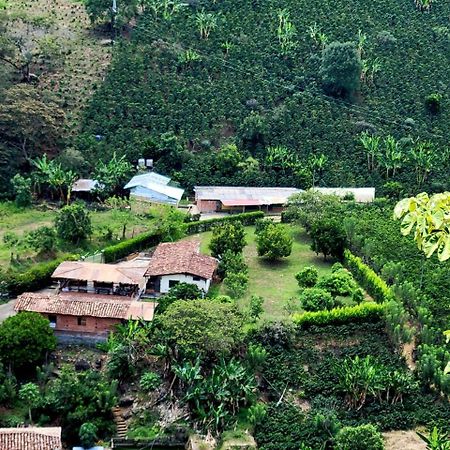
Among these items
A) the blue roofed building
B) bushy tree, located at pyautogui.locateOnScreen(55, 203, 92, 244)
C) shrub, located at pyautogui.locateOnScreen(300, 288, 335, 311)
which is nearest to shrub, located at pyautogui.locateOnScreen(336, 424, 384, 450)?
shrub, located at pyautogui.locateOnScreen(300, 288, 335, 311)

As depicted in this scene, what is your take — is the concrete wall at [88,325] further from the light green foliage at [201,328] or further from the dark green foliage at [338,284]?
the dark green foliage at [338,284]

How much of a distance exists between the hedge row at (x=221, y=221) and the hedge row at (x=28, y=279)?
29.5ft

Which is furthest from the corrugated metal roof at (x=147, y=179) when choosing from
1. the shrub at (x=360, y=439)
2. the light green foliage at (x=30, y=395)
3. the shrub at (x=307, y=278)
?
the shrub at (x=360, y=439)

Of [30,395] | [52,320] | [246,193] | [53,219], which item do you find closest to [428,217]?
[30,395]

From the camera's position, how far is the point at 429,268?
3644 centimetres

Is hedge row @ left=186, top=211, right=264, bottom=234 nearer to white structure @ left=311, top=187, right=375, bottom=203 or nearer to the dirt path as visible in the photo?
white structure @ left=311, top=187, right=375, bottom=203

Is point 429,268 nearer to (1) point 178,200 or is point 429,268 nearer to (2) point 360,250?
(2) point 360,250

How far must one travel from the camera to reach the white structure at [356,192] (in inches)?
1818

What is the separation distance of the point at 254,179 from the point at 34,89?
14.5 metres

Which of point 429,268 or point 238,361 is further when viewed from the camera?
point 429,268

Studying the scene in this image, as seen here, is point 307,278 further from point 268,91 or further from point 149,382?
point 268,91

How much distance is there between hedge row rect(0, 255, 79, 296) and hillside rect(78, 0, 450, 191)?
47.8ft

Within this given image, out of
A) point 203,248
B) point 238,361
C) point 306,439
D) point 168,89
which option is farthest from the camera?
point 168,89

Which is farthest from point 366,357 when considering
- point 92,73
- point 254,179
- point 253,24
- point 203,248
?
point 253,24
